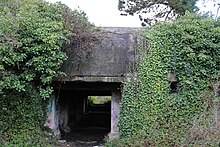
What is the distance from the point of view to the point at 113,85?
1101cm

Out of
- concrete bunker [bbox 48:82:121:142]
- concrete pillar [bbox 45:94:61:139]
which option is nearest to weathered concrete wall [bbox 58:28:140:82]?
concrete bunker [bbox 48:82:121:142]

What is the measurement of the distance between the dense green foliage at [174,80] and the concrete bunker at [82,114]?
3.48 ft

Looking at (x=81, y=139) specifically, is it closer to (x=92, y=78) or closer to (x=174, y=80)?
(x=92, y=78)

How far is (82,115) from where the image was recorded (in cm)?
1883

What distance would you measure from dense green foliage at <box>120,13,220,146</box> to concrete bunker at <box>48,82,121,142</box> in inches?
41.7

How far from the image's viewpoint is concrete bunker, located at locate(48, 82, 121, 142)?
10969 millimetres

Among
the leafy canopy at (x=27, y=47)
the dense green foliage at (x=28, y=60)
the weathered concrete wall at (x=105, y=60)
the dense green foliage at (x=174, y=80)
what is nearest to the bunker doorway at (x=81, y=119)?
the dense green foliage at (x=174, y=80)

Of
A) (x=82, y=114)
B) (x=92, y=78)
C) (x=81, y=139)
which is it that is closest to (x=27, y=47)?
(x=92, y=78)

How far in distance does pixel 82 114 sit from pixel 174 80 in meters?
10.1

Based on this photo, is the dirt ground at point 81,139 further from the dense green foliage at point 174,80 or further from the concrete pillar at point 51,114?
the dense green foliage at point 174,80

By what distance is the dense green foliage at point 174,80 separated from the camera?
31.1 ft

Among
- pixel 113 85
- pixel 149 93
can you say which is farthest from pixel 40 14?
pixel 149 93

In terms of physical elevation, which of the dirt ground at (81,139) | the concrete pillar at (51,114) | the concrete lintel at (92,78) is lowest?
the dirt ground at (81,139)

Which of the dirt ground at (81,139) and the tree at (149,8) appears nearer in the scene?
the dirt ground at (81,139)
